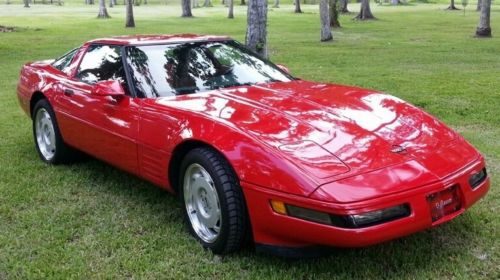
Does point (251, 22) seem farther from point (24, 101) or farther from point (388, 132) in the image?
point (388, 132)

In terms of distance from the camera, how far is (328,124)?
3.60 metres

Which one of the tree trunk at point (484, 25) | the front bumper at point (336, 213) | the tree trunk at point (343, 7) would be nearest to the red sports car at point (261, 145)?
the front bumper at point (336, 213)

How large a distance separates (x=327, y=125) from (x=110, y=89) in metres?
1.71

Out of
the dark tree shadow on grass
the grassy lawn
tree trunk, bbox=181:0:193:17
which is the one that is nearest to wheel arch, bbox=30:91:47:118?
the grassy lawn

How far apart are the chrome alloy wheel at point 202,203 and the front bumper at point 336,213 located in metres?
0.37

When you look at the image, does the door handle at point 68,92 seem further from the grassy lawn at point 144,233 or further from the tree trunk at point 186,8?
the tree trunk at point 186,8

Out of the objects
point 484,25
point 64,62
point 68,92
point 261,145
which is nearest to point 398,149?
point 261,145

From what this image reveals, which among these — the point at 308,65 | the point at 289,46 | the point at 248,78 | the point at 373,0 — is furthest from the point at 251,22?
the point at 373,0

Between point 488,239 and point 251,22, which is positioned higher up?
point 251,22

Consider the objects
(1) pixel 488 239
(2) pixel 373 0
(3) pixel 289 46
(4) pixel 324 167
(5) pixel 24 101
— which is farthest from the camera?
(2) pixel 373 0

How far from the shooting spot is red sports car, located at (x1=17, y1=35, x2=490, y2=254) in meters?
3.03

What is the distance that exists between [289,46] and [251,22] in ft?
30.7

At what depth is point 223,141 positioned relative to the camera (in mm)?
3447

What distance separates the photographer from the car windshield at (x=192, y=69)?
14.5 ft
